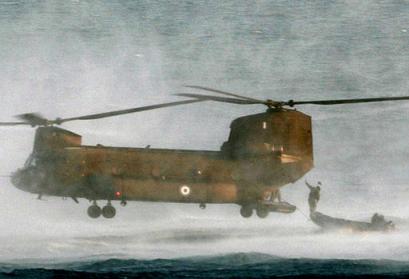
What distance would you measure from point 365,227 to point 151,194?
47.3 metres

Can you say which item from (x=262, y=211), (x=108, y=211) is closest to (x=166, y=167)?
(x=108, y=211)

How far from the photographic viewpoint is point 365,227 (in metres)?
59.3

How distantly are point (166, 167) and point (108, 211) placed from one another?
3261 millimetres

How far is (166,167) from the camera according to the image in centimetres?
1955

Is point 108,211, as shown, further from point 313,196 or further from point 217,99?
point 313,196

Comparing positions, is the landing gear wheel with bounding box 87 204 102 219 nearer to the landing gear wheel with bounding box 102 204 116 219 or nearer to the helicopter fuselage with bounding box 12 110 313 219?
the landing gear wheel with bounding box 102 204 116 219

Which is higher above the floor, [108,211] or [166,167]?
[166,167]

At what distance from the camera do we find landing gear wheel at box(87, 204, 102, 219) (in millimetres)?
19469

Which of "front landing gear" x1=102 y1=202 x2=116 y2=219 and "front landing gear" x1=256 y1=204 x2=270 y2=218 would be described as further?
"front landing gear" x1=256 y1=204 x2=270 y2=218

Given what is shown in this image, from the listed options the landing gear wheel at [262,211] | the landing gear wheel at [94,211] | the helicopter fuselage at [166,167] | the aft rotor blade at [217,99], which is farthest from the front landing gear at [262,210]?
→ the landing gear wheel at [94,211]

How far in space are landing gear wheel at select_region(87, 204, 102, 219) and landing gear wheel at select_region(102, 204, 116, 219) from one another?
21cm

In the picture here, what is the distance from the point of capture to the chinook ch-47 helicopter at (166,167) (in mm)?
19359

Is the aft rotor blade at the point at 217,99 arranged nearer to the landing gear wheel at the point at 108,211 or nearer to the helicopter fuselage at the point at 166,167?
the helicopter fuselage at the point at 166,167

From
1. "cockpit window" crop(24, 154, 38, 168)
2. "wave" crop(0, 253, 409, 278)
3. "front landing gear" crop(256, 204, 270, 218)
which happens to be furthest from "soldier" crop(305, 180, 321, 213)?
"cockpit window" crop(24, 154, 38, 168)
